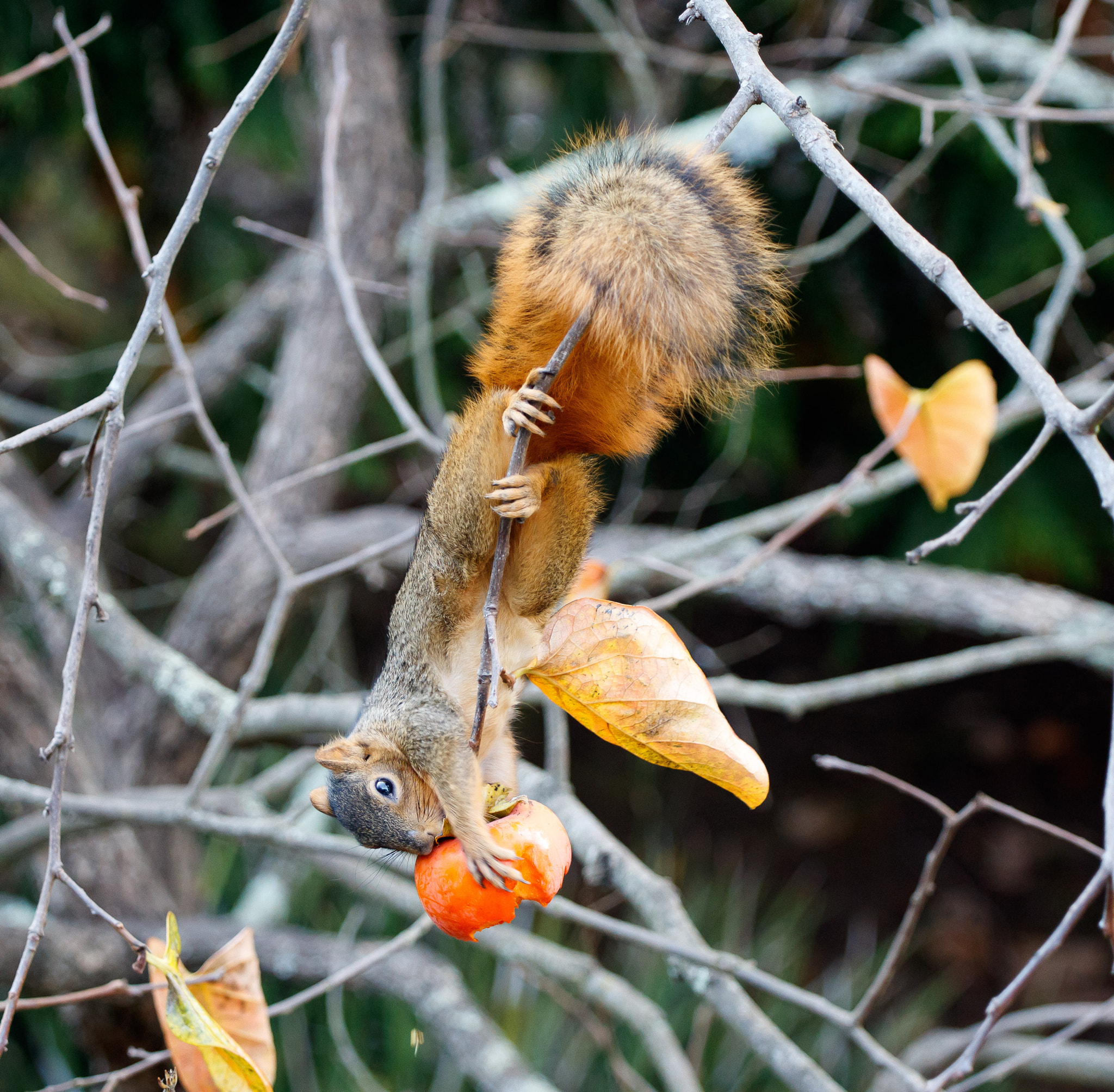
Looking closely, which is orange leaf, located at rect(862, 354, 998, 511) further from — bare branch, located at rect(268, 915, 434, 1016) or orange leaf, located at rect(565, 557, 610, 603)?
bare branch, located at rect(268, 915, 434, 1016)

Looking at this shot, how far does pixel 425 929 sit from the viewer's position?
4.04 feet

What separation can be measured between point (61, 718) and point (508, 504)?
36cm

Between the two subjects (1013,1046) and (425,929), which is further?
(1013,1046)

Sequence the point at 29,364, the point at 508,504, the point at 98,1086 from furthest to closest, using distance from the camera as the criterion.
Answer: the point at 29,364
the point at 98,1086
the point at 508,504

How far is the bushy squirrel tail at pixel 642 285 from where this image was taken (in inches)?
29.0

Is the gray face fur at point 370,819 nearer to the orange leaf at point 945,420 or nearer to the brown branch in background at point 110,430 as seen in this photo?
the brown branch in background at point 110,430

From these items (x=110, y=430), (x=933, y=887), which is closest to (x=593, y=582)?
(x=933, y=887)

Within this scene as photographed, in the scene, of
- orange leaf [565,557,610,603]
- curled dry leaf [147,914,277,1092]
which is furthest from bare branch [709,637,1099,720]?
curled dry leaf [147,914,277,1092]

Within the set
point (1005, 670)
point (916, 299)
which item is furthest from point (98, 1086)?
point (1005, 670)

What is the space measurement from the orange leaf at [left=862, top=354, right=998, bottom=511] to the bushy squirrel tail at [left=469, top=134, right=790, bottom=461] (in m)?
0.44

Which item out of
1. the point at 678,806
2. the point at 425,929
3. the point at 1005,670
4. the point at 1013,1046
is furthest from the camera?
the point at 678,806

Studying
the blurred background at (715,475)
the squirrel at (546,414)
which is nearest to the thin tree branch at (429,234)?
the blurred background at (715,475)

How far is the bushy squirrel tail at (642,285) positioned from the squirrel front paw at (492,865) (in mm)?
378

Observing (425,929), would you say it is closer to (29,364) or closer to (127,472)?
(127,472)
